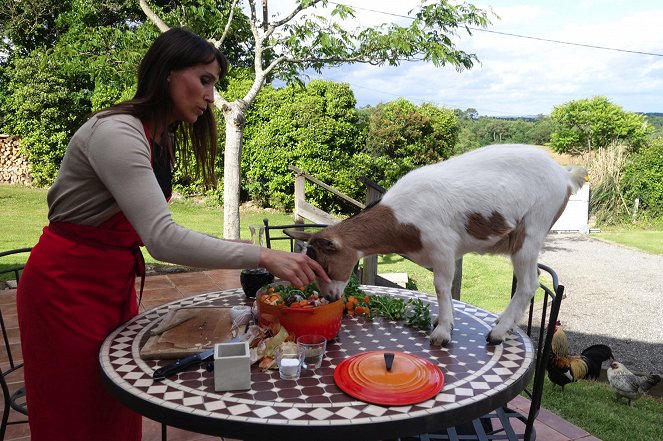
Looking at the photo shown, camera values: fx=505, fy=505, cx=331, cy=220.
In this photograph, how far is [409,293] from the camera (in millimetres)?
2584

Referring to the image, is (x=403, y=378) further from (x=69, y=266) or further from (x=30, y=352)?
(x=30, y=352)

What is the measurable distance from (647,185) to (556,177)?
39.3 feet

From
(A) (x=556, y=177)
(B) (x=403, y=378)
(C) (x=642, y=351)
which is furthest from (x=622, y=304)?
(B) (x=403, y=378)

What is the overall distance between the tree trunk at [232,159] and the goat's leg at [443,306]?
5.32 metres

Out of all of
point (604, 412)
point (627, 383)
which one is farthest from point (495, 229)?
point (627, 383)

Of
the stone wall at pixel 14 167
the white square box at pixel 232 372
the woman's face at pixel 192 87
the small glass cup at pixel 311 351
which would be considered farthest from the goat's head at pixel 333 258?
the stone wall at pixel 14 167

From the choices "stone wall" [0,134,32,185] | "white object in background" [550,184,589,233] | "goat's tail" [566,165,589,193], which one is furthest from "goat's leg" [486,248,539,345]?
"stone wall" [0,134,32,185]

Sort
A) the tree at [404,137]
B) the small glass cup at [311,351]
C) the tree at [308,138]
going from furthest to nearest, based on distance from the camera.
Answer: the tree at [404,137] → the tree at [308,138] → the small glass cup at [311,351]

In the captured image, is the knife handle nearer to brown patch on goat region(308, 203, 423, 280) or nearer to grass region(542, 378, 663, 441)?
brown patch on goat region(308, 203, 423, 280)

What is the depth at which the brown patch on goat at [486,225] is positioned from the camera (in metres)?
1.77

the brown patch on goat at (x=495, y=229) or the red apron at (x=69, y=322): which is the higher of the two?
the brown patch on goat at (x=495, y=229)

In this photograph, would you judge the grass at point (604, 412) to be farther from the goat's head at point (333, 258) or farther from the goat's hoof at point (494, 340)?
the goat's head at point (333, 258)

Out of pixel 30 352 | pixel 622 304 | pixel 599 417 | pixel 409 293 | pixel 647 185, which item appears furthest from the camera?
pixel 647 185

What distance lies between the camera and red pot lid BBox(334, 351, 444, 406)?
1350mm
